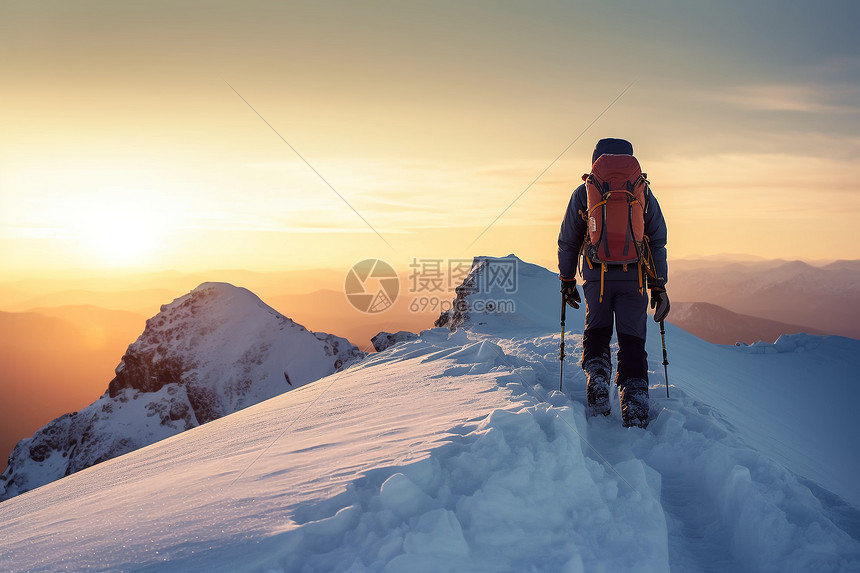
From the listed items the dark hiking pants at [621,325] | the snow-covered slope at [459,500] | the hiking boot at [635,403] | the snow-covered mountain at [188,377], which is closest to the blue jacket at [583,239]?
the dark hiking pants at [621,325]

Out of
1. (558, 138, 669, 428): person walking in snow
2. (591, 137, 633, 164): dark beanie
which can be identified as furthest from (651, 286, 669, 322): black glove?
(591, 137, 633, 164): dark beanie

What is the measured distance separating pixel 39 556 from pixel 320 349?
245 ft

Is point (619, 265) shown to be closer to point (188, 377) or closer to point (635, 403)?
point (635, 403)

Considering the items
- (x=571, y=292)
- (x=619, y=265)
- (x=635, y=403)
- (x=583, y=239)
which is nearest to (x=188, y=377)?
(x=571, y=292)

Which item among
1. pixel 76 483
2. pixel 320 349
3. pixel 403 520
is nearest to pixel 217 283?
pixel 320 349

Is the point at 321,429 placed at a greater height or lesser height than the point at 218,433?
greater

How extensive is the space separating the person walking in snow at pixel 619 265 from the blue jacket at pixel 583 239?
0.04 feet

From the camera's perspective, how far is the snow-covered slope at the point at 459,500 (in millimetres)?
3176

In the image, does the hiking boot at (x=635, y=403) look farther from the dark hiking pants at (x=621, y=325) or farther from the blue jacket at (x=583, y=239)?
the blue jacket at (x=583, y=239)

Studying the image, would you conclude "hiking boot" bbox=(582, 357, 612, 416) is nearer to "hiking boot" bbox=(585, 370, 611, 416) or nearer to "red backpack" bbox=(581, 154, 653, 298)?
"hiking boot" bbox=(585, 370, 611, 416)

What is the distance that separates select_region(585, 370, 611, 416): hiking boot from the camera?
6027 mm

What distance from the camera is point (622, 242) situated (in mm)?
5980

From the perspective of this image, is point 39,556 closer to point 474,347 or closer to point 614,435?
point 614,435

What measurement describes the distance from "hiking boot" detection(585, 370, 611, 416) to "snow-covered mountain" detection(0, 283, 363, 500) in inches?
2649
